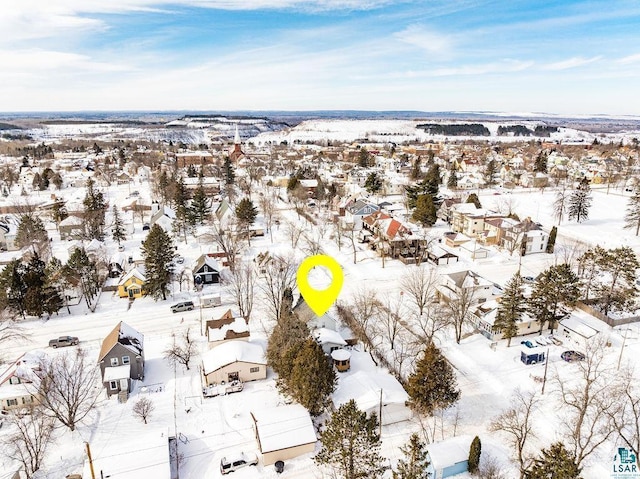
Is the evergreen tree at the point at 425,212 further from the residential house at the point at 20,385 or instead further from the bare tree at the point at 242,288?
the residential house at the point at 20,385

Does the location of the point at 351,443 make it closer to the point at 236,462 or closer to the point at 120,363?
the point at 236,462

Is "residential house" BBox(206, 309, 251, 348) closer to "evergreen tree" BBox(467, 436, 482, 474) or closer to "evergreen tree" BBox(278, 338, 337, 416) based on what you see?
"evergreen tree" BBox(278, 338, 337, 416)

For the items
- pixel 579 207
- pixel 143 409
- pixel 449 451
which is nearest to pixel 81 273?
pixel 143 409

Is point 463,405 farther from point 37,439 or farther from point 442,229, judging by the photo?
point 442,229

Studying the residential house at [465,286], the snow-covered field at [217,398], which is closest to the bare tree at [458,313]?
the snow-covered field at [217,398]

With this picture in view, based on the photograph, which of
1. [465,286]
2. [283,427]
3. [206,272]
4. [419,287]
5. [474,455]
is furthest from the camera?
[206,272]

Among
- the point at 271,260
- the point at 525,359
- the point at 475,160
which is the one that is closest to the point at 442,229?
the point at 271,260

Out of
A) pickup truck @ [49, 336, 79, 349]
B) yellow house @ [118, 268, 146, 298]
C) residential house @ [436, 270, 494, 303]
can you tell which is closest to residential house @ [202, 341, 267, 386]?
pickup truck @ [49, 336, 79, 349]
